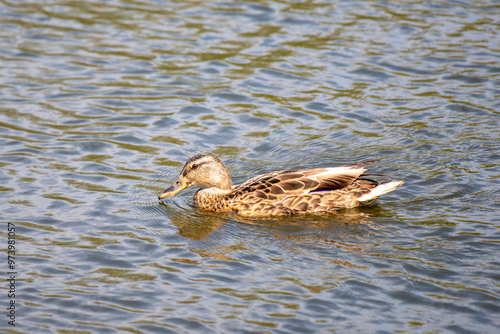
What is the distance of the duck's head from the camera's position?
9.48m

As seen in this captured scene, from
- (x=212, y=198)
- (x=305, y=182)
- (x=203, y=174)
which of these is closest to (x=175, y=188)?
(x=203, y=174)

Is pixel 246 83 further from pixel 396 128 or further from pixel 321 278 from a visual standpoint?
pixel 321 278

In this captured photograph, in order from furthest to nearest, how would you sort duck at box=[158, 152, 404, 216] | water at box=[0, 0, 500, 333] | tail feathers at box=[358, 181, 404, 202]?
duck at box=[158, 152, 404, 216]
tail feathers at box=[358, 181, 404, 202]
water at box=[0, 0, 500, 333]

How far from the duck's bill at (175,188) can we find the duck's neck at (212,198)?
26 cm

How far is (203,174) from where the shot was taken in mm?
9547

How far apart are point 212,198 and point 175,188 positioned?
557 mm

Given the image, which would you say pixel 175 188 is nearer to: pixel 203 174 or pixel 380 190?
pixel 203 174

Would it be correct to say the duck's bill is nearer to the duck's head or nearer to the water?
the duck's head

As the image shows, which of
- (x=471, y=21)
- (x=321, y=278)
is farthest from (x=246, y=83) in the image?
(x=321, y=278)

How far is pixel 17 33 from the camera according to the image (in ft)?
50.9

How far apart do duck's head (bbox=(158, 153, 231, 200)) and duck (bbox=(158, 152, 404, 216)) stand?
0.02 m

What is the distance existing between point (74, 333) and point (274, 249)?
8.45ft

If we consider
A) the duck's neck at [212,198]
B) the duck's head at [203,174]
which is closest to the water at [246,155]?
the duck's neck at [212,198]

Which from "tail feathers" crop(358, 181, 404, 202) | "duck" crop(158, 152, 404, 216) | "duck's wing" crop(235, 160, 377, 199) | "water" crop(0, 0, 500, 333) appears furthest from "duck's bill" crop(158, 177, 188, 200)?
"tail feathers" crop(358, 181, 404, 202)
